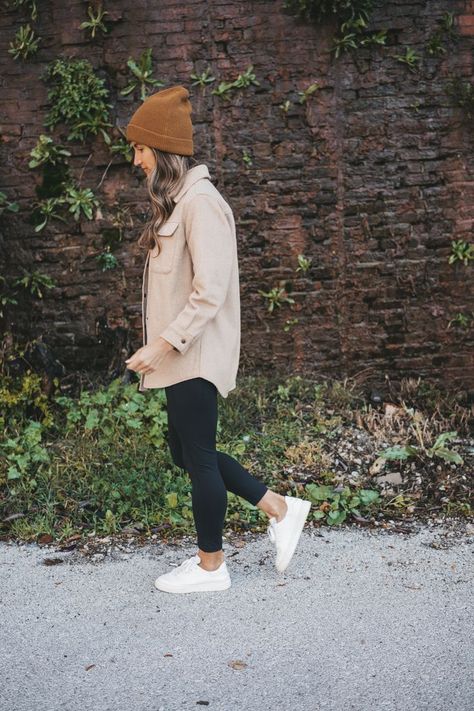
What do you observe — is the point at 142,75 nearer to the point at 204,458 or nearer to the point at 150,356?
the point at 150,356

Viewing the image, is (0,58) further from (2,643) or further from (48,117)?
(2,643)

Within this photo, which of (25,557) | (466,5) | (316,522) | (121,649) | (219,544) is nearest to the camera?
(121,649)

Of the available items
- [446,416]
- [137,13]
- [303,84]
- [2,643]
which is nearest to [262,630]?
[2,643]

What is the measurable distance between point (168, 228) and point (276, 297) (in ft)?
8.32

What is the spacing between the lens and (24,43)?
523cm

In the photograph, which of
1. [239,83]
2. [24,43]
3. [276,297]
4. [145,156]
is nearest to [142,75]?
[239,83]

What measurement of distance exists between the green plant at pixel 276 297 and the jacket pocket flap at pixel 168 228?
8.19ft

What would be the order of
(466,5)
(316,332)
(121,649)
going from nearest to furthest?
1. (121,649)
2. (466,5)
3. (316,332)

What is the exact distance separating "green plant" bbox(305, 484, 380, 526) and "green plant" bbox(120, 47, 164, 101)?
115 inches

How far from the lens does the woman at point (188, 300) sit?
9.74 ft

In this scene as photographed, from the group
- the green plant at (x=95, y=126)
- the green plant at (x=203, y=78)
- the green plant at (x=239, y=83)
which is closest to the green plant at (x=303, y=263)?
the green plant at (x=239, y=83)

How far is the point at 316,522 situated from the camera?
404 cm

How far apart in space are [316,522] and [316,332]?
6.14 ft

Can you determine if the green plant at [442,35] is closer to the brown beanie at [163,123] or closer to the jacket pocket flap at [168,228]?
the brown beanie at [163,123]
